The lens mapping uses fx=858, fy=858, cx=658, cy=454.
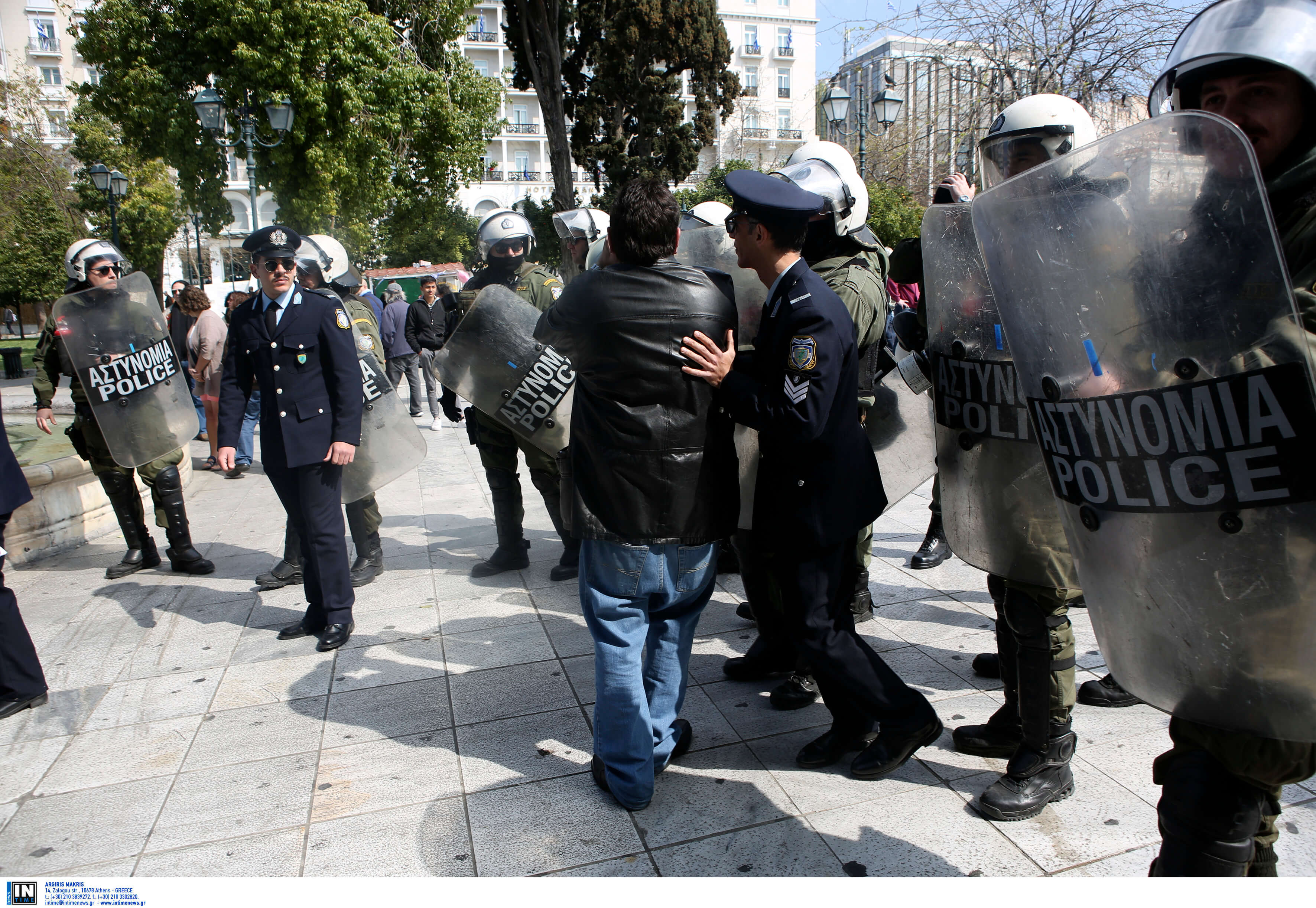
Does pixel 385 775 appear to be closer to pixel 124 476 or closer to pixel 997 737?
pixel 997 737

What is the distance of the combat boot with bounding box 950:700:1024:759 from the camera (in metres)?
2.66

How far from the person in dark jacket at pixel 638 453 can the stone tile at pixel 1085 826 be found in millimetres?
1018

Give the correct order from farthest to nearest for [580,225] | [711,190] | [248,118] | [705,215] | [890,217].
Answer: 1. [711,190]
2. [890,217]
3. [248,118]
4. [580,225]
5. [705,215]

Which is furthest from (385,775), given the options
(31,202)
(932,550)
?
(31,202)

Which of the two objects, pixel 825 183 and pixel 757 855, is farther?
pixel 825 183

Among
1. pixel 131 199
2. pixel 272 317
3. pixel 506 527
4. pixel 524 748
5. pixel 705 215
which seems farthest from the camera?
pixel 131 199

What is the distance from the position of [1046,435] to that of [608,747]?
5.00 feet

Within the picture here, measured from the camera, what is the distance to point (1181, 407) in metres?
1.28

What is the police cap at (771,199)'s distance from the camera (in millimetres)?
2346

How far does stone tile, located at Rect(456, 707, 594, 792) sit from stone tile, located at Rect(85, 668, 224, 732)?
1.23 meters

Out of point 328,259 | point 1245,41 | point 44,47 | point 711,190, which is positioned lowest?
point 328,259

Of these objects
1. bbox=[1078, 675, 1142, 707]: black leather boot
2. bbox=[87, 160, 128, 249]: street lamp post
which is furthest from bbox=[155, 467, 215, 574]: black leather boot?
bbox=[87, 160, 128, 249]: street lamp post

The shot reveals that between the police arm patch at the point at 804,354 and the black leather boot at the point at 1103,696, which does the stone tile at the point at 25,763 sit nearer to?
the police arm patch at the point at 804,354

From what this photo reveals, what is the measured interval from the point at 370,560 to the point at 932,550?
3.24m
